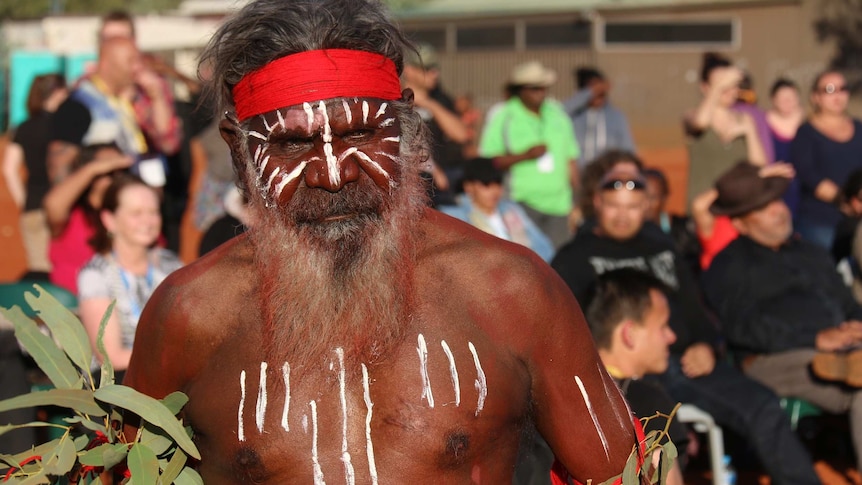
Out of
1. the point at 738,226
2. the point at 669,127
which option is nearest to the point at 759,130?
the point at 738,226

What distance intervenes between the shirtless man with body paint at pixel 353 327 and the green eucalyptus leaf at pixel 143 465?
12 cm

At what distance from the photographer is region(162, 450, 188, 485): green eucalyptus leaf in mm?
2488

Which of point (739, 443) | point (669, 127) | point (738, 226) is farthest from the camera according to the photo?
point (669, 127)

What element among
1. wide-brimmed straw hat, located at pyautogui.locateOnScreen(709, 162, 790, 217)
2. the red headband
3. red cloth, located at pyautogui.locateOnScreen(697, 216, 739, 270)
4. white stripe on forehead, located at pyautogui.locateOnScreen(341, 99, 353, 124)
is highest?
the red headband

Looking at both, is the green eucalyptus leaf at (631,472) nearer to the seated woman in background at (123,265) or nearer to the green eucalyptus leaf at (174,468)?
the green eucalyptus leaf at (174,468)

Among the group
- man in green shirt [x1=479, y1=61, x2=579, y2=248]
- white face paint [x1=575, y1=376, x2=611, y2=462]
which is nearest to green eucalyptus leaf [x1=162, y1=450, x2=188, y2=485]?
white face paint [x1=575, y1=376, x2=611, y2=462]

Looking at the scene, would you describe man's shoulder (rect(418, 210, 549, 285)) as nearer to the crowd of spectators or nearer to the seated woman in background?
the crowd of spectators

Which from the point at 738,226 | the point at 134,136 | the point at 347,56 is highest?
the point at 347,56

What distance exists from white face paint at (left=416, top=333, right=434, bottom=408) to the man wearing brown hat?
12.9ft

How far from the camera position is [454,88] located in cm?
3131

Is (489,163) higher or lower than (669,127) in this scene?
higher

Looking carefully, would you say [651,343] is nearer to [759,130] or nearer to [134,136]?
[134,136]

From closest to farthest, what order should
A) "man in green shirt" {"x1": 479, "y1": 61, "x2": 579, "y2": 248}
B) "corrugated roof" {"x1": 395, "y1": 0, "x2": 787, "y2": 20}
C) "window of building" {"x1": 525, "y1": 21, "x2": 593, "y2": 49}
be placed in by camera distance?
"man in green shirt" {"x1": 479, "y1": 61, "x2": 579, "y2": 248} < "corrugated roof" {"x1": 395, "y1": 0, "x2": 787, "y2": 20} < "window of building" {"x1": 525, "y1": 21, "x2": 593, "y2": 49}

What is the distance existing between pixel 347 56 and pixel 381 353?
0.67 meters
